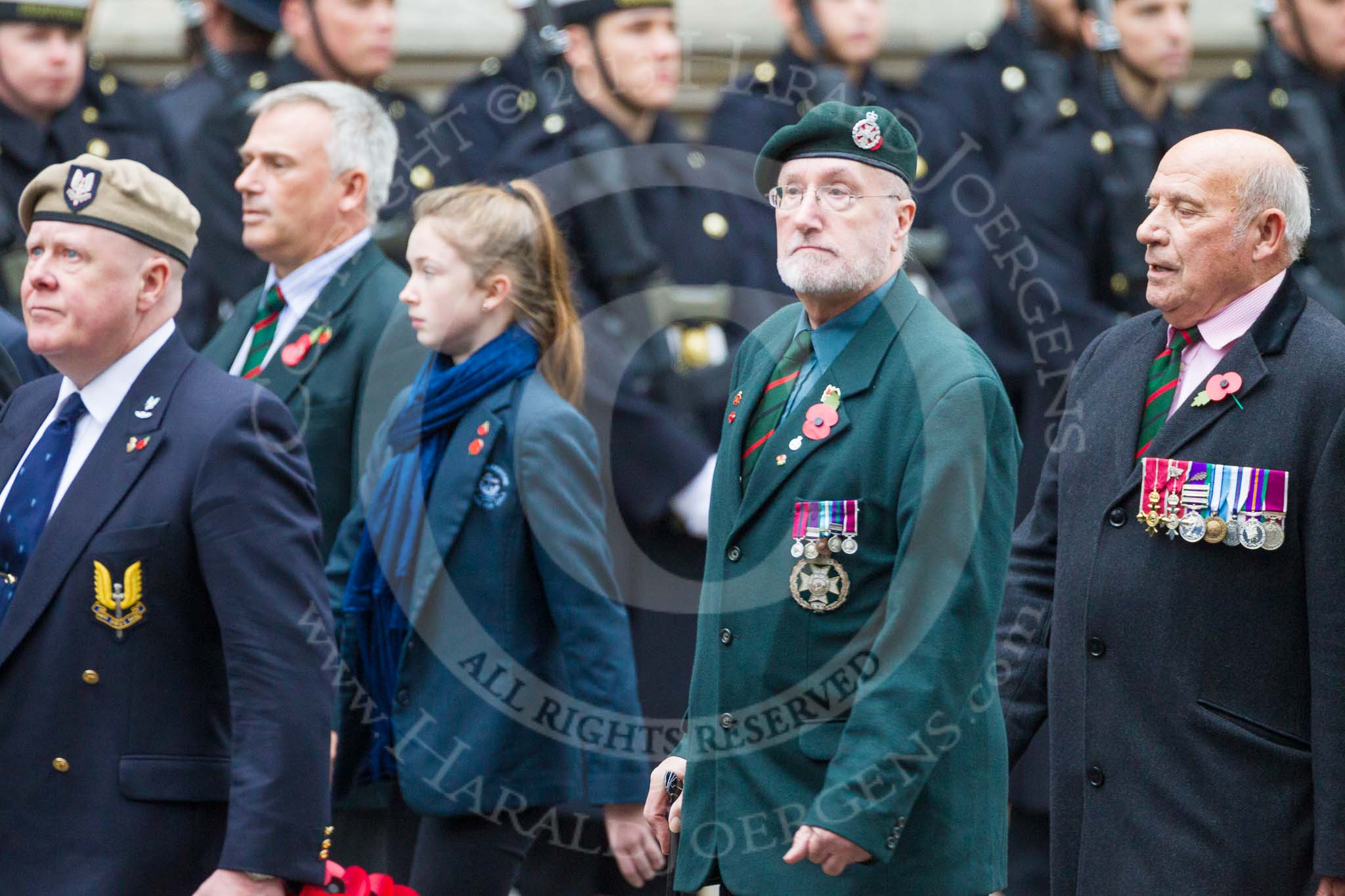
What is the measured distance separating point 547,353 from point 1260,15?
15.9ft

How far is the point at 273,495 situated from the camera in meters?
3.84

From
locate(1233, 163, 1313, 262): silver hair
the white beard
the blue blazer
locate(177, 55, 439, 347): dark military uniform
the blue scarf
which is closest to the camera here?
the white beard

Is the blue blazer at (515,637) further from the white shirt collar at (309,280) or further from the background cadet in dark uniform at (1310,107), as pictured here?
the background cadet in dark uniform at (1310,107)

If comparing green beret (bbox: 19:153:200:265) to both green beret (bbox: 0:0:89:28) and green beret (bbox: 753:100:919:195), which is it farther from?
green beret (bbox: 0:0:89:28)

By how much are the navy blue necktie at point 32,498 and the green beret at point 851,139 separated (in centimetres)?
134

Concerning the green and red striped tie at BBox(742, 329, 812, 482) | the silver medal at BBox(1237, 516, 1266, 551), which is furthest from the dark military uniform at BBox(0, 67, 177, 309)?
the silver medal at BBox(1237, 516, 1266, 551)

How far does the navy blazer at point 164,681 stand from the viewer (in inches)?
147

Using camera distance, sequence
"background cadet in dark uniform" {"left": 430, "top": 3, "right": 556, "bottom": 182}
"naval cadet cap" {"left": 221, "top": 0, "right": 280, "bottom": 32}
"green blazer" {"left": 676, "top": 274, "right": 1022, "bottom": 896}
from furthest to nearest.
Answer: "naval cadet cap" {"left": 221, "top": 0, "right": 280, "bottom": 32}, "background cadet in dark uniform" {"left": 430, "top": 3, "right": 556, "bottom": 182}, "green blazer" {"left": 676, "top": 274, "right": 1022, "bottom": 896}

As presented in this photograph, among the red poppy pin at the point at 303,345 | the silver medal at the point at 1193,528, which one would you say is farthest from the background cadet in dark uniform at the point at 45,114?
the silver medal at the point at 1193,528

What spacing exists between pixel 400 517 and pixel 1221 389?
6.18 feet

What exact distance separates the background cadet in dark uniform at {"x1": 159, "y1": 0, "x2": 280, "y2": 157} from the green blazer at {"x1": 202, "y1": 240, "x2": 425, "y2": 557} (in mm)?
2363

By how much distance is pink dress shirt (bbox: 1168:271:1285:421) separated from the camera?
160 inches

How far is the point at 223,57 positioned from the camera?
307 inches

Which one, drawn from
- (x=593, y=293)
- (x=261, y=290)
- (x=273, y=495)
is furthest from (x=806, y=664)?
(x=593, y=293)
